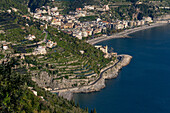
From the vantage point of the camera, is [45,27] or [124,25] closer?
[45,27]

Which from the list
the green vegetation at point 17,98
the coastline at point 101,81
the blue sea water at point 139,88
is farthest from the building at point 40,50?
A: the green vegetation at point 17,98

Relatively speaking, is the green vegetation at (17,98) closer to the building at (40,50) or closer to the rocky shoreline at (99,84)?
the rocky shoreline at (99,84)

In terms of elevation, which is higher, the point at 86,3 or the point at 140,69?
the point at 86,3

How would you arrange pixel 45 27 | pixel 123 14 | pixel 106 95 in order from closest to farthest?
pixel 106 95, pixel 45 27, pixel 123 14

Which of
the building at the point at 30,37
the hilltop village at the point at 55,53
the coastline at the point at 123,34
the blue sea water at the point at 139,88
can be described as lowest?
the blue sea water at the point at 139,88

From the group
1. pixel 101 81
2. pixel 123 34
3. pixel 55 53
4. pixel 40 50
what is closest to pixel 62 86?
pixel 101 81

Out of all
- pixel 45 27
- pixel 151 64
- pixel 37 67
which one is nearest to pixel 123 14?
pixel 45 27

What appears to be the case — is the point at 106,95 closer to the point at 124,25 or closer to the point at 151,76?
the point at 151,76

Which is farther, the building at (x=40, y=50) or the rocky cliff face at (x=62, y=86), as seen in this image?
the building at (x=40, y=50)

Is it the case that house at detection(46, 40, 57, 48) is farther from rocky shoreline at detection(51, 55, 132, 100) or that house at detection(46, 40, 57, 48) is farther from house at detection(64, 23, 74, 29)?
house at detection(64, 23, 74, 29)
